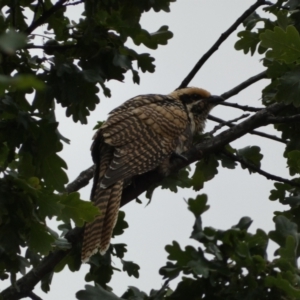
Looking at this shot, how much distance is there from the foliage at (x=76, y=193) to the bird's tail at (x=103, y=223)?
9 cm

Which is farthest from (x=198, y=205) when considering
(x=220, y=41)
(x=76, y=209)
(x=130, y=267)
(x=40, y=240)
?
(x=220, y=41)

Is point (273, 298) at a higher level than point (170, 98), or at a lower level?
lower

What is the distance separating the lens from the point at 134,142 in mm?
4555

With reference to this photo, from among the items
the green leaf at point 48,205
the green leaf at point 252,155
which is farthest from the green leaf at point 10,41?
the green leaf at point 252,155

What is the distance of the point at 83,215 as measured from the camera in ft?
9.87

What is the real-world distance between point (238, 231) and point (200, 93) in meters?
3.42

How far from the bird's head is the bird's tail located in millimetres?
1435

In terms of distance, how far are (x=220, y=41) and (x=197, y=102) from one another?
43.4 inches

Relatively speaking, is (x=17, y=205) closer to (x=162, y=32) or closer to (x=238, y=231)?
(x=238, y=231)

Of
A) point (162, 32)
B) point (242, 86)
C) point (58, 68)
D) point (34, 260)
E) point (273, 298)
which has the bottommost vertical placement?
point (273, 298)

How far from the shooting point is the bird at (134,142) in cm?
387

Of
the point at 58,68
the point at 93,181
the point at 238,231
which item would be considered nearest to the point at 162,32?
the point at 58,68

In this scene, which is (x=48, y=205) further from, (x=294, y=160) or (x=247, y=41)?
(x=247, y=41)

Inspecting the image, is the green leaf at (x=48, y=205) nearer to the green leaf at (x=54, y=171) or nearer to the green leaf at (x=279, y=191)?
the green leaf at (x=54, y=171)
